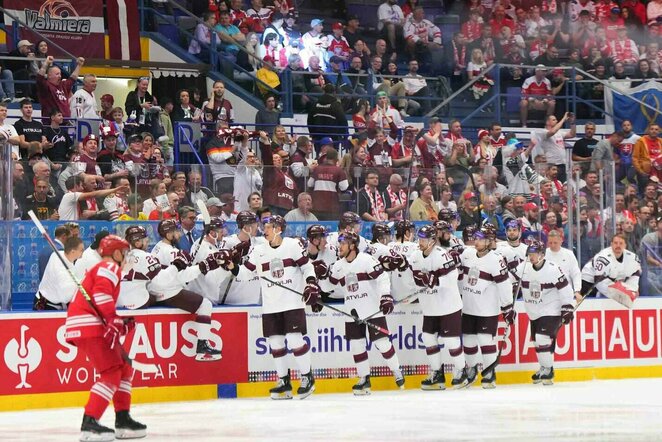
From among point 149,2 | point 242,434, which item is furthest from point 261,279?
point 149,2

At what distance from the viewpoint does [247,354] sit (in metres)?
13.0

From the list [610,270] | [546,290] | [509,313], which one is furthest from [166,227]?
[610,270]

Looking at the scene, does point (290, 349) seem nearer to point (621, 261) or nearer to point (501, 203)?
point (501, 203)

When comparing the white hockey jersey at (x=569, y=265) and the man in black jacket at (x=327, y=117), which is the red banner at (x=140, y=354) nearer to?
the white hockey jersey at (x=569, y=265)

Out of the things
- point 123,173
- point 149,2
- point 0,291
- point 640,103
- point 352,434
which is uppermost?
point 149,2

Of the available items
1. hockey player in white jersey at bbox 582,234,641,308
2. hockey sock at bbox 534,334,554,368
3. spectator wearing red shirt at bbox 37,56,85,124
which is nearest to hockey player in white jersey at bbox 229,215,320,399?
hockey sock at bbox 534,334,554,368

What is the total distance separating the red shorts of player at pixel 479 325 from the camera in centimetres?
1377

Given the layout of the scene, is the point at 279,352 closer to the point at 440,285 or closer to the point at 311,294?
the point at 311,294

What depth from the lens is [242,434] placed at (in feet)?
32.0

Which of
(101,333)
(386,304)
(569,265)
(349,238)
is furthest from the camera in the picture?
(569,265)

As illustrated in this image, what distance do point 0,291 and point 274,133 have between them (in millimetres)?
5372

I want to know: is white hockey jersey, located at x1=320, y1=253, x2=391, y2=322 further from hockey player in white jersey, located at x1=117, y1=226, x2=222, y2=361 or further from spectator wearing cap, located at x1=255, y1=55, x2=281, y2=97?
spectator wearing cap, located at x1=255, y1=55, x2=281, y2=97

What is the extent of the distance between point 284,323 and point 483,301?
2301 mm

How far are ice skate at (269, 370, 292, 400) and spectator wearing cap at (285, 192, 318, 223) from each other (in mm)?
1902
